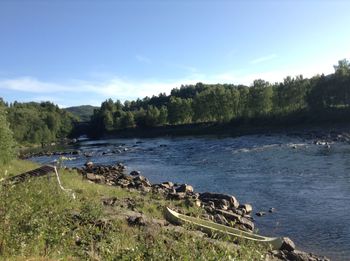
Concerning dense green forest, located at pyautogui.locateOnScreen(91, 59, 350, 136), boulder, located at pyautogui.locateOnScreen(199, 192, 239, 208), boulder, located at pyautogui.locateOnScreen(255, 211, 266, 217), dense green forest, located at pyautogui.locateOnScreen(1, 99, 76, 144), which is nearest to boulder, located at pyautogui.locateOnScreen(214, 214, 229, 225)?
boulder, located at pyautogui.locateOnScreen(255, 211, 266, 217)

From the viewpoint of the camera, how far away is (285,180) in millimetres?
41469

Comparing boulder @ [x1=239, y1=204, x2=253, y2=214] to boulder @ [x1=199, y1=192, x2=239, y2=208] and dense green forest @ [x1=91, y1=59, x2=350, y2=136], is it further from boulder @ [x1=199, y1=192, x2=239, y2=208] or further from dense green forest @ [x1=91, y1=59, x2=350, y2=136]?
dense green forest @ [x1=91, y1=59, x2=350, y2=136]

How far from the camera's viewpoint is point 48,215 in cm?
1056

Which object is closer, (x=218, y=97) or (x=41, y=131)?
(x=218, y=97)

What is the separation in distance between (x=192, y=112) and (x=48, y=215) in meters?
155

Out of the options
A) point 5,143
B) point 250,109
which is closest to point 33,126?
point 250,109

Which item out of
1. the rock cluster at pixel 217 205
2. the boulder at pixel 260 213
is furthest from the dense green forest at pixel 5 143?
the boulder at pixel 260 213

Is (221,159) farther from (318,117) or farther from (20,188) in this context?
(318,117)

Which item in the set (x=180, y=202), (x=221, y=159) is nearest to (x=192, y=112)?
(x=221, y=159)

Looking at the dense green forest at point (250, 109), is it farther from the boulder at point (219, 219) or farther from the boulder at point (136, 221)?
the boulder at point (136, 221)

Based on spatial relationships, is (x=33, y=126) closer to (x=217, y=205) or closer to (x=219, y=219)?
(x=217, y=205)

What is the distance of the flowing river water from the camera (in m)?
A: 26.0

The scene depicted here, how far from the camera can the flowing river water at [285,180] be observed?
26.0 m

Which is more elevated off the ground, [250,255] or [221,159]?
[250,255]
